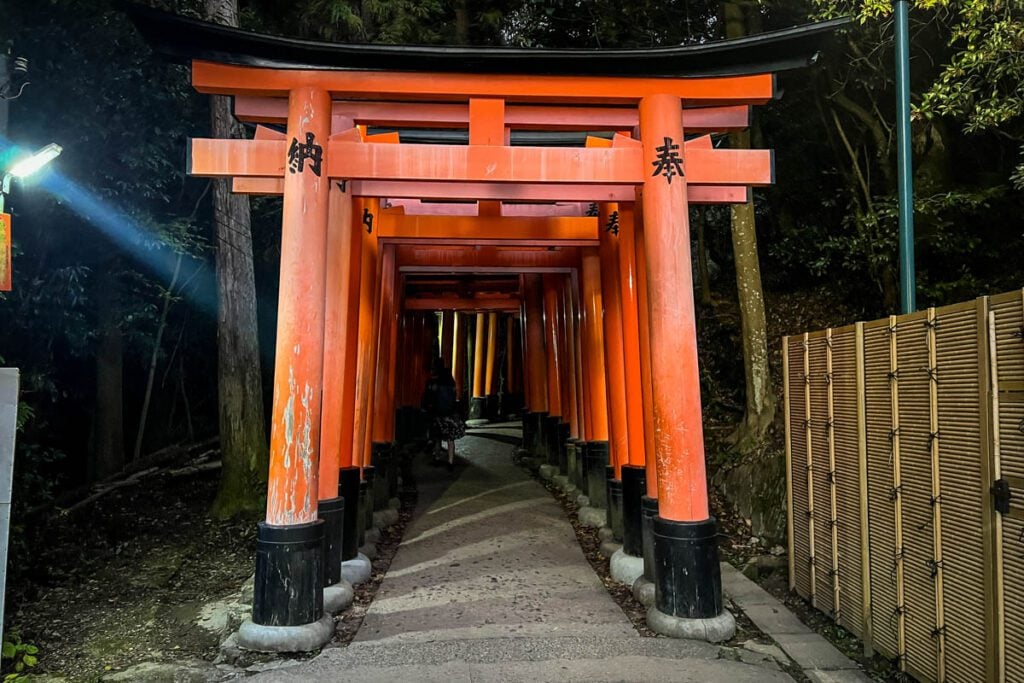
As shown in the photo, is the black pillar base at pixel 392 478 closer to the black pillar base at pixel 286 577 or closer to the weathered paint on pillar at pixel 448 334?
the black pillar base at pixel 286 577

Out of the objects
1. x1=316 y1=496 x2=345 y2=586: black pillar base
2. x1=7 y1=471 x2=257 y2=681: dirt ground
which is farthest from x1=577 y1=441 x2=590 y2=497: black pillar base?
x1=7 y1=471 x2=257 y2=681: dirt ground

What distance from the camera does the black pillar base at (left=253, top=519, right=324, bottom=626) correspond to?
465 centimetres

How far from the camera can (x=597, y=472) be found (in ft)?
29.5

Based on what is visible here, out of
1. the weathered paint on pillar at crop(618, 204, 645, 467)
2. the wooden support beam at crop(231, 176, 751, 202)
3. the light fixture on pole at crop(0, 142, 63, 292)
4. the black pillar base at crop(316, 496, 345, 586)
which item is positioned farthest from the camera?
the weathered paint on pillar at crop(618, 204, 645, 467)

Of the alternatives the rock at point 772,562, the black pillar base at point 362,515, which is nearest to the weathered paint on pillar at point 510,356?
the black pillar base at point 362,515

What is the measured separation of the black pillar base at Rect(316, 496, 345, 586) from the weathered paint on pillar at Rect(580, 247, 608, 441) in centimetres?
396

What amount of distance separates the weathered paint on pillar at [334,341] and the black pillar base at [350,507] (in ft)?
1.21

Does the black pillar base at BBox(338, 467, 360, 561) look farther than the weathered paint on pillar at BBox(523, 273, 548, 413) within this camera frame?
No

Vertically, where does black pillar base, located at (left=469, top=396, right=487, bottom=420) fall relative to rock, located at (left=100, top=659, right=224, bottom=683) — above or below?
above

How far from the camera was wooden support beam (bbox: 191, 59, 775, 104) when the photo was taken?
16.5ft

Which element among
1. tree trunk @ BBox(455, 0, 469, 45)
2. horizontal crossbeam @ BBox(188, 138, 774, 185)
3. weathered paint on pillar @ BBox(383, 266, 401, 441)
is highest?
tree trunk @ BBox(455, 0, 469, 45)

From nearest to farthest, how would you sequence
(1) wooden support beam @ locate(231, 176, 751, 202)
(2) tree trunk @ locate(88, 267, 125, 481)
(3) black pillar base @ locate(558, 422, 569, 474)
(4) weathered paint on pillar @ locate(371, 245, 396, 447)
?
(1) wooden support beam @ locate(231, 176, 751, 202)
(4) weathered paint on pillar @ locate(371, 245, 396, 447)
(2) tree trunk @ locate(88, 267, 125, 481)
(3) black pillar base @ locate(558, 422, 569, 474)

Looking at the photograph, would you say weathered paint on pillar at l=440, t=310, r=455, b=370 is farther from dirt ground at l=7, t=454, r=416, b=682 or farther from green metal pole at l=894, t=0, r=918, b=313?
green metal pole at l=894, t=0, r=918, b=313

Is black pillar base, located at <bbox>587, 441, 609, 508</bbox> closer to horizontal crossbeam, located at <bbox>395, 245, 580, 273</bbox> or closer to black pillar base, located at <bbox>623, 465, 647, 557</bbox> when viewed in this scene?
black pillar base, located at <bbox>623, 465, 647, 557</bbox>
